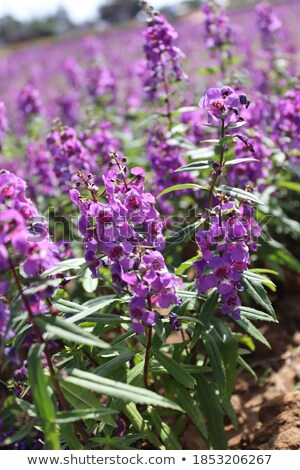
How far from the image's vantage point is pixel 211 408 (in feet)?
11.3

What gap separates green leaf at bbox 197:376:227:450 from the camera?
3.45m

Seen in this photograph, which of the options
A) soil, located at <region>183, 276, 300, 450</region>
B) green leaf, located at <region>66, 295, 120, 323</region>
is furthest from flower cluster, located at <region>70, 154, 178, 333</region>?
soil, located at <region>183, 276, 300, 450</region>

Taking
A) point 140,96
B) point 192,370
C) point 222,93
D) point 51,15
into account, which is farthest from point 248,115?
point 51,15

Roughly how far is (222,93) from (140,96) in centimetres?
740

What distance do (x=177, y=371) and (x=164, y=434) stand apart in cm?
40

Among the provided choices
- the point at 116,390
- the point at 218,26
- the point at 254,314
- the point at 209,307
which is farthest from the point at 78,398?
the point at 218,26

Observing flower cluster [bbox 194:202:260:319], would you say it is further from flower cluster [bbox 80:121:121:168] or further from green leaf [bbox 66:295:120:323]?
flower cluster [bbox 80:121:121:168]

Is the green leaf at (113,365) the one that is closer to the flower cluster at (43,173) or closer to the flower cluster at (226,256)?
the flower cluster at (226,256)

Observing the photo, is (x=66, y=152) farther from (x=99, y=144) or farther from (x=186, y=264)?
(x=186, y=264)

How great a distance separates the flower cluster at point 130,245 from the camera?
2775 mm

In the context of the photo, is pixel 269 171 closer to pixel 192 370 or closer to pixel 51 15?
pixel 192 370

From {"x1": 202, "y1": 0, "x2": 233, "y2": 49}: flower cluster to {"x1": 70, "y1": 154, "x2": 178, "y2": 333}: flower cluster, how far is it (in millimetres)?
3634
